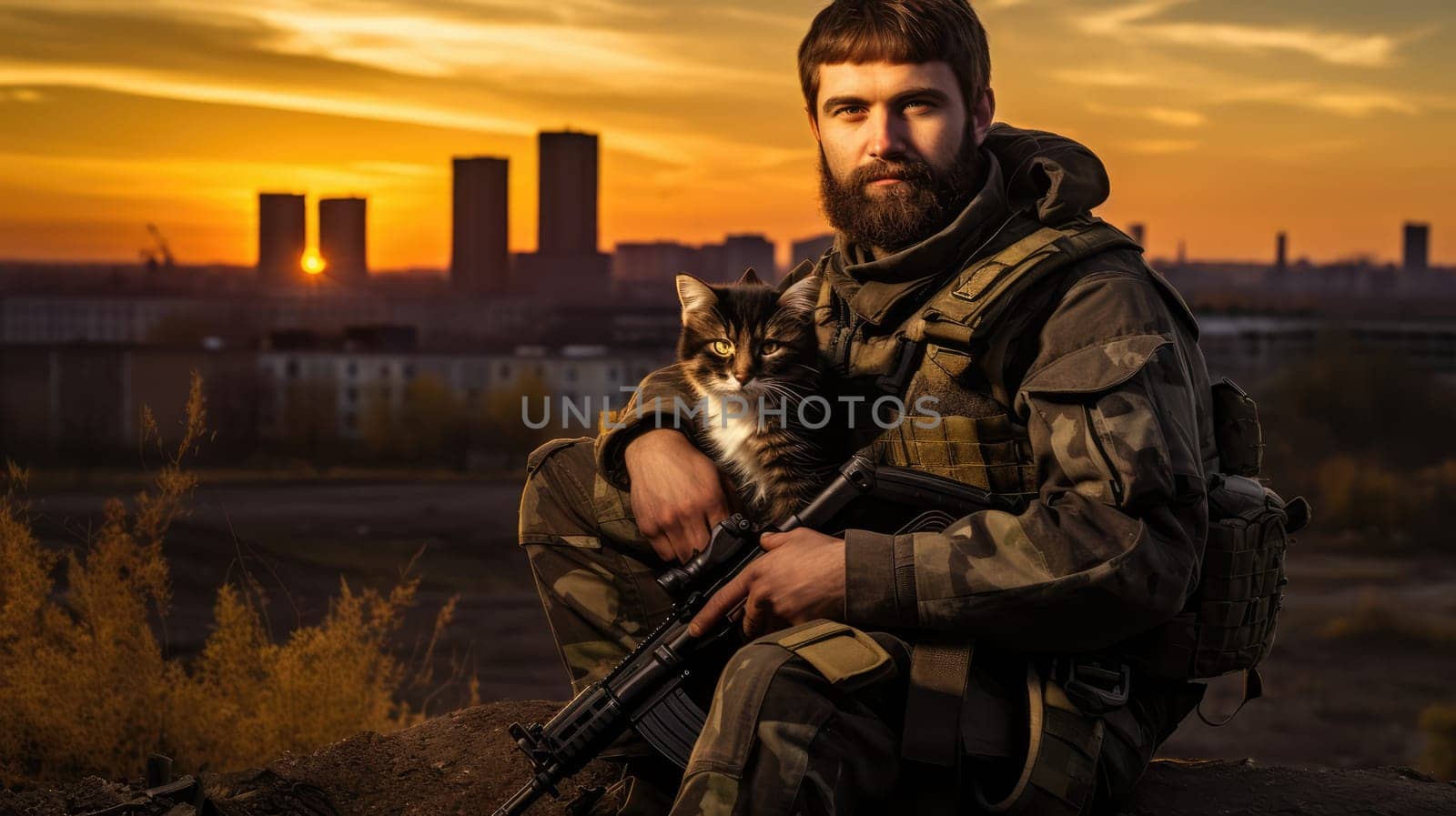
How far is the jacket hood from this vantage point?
4.12 metres

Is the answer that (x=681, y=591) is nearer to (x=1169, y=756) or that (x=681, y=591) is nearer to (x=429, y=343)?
(x=1169, y=756)

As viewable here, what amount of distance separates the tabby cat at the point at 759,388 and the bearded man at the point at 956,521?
0.40 feet

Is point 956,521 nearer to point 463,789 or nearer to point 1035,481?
point 1035,481

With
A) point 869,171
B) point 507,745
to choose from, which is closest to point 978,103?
point 869,171

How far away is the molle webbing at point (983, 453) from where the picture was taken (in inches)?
158

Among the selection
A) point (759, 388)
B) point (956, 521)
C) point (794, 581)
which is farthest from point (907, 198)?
point (794, 581)

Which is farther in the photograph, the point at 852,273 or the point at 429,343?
the point at 429,343

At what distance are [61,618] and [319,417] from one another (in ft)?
191

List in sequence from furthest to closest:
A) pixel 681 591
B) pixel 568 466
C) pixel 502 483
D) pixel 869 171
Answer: pixel 502 483 → pixel 568 466 → pixel 869 171 → pixel 681 591

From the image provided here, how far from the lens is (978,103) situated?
4.52 m

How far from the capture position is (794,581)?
3676mm

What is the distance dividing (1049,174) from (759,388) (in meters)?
1.12
